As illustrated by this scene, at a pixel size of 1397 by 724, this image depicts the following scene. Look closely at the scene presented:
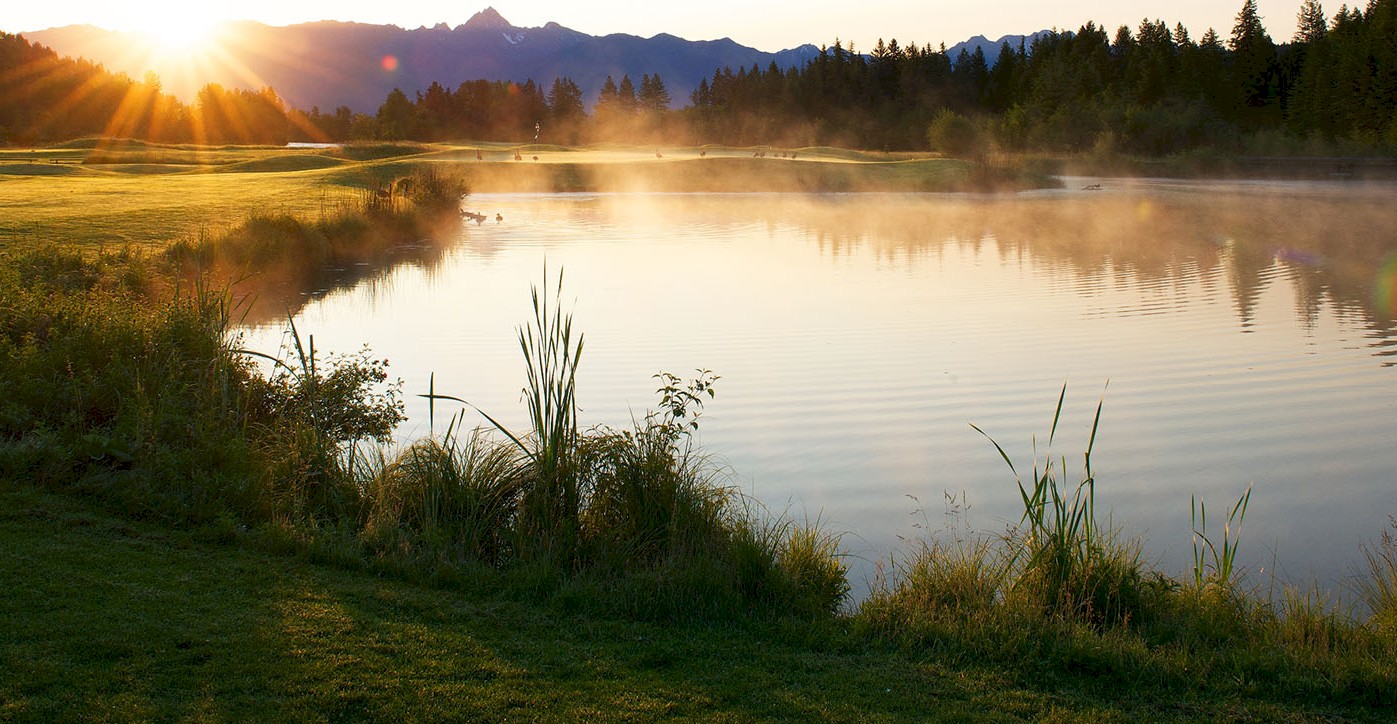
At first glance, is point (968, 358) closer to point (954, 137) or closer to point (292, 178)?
point (292, 178)

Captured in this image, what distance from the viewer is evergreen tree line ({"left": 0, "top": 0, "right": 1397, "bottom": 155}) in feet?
207

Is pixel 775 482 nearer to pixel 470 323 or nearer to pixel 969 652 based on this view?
pixel 969 652

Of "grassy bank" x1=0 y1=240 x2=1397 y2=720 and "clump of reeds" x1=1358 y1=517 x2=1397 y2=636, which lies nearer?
"grassy bank" x1=0 y1=240 x2=1397 y2=720

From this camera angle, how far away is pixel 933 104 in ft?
293

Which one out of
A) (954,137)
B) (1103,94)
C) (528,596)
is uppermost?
(1103,94)

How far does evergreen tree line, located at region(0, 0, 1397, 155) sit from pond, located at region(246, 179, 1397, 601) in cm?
4008

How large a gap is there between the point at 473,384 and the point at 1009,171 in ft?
123

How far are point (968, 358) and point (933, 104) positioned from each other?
8166 cm

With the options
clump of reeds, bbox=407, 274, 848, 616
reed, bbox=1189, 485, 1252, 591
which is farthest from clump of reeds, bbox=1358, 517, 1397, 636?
clump of reeds, bbox=407, 274, 848, 616

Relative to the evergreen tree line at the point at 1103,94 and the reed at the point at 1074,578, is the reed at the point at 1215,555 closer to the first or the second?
the reed at the point at 1074,578

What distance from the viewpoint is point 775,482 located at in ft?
25.4

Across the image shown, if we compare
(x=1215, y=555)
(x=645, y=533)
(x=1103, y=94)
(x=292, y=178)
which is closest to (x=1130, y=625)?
(x=1215, y=555)

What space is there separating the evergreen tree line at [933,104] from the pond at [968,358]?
1578 inches

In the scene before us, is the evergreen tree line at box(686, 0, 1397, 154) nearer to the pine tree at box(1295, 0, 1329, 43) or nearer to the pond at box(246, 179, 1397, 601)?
the pine tree at box(1295, 0, 1329, 43)
